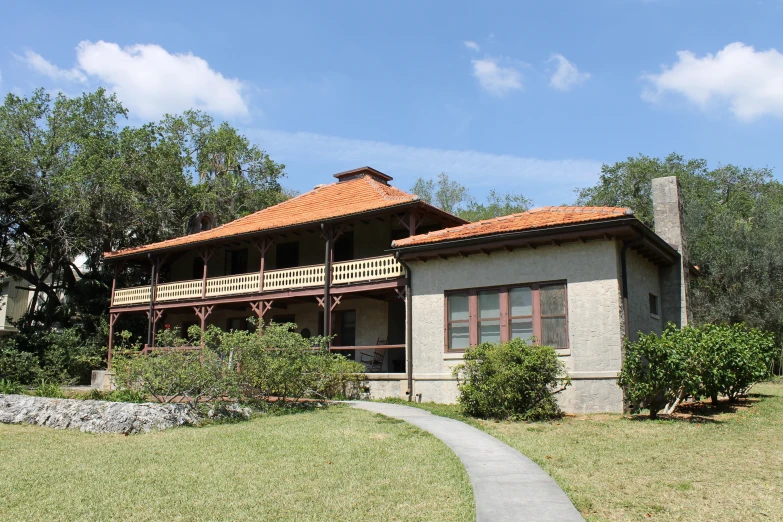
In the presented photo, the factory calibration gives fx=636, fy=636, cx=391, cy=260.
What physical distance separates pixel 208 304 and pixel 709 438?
18458 millimetres

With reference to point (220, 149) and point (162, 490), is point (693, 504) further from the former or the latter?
point (220, 149)

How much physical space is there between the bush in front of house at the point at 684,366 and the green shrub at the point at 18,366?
2261cm

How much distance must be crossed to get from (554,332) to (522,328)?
34.1 inches

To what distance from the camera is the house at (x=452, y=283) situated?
Answer: 46.0 ft

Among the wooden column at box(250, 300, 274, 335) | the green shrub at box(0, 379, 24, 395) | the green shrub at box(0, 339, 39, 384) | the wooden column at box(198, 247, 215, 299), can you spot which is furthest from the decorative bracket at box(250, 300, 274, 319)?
the green shrub at box(0, 339, 39, 384)

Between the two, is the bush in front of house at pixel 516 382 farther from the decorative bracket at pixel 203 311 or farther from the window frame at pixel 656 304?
the decorative bracket at pixel 203 311

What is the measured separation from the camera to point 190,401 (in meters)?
13.5

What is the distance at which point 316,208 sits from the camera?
79.6 feet

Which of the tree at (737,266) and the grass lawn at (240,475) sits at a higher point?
the tree at (737,266)

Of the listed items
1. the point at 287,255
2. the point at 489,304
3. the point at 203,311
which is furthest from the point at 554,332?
the point at 203,311

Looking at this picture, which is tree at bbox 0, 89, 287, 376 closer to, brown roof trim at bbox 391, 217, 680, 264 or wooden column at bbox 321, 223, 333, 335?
wooden column at bbox 321, 223, 333, 335

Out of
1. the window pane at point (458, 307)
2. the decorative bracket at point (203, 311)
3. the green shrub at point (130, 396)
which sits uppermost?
the decorative bracket at point (203, 311)

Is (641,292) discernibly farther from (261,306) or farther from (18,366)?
(18,366)

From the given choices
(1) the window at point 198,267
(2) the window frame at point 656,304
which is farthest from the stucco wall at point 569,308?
(1) the window at point 198,267
